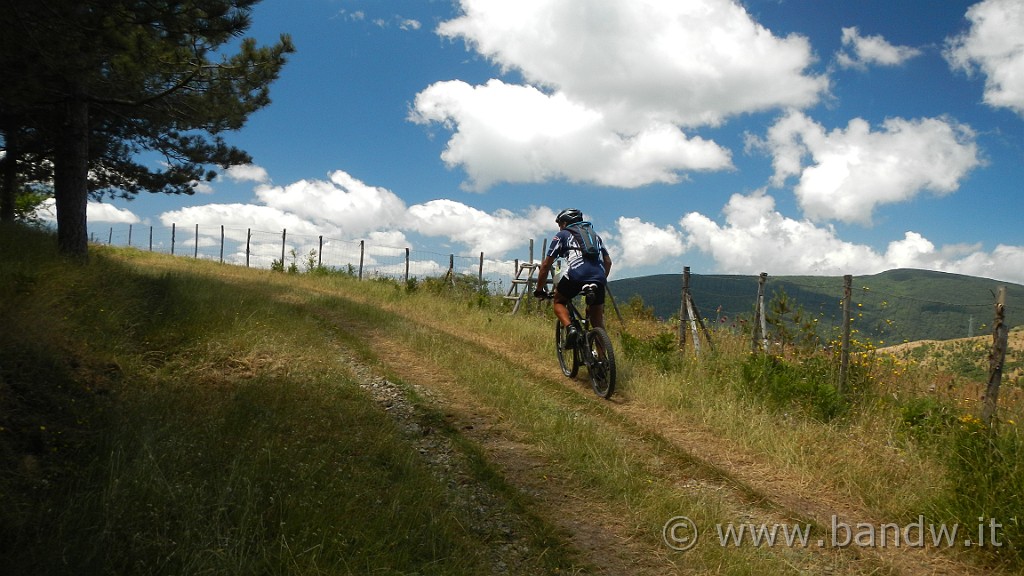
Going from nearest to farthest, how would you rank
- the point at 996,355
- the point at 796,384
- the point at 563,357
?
the point at 996,355
the point at 796,384
the point at 563,357

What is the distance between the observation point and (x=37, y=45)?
5762mm

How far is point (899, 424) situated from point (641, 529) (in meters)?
3.45

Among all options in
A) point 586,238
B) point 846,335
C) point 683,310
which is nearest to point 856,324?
point 846,335

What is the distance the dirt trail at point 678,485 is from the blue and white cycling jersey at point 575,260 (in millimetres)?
1545

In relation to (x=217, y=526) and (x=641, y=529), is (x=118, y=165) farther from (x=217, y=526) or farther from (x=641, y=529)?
(x=641, y=529)

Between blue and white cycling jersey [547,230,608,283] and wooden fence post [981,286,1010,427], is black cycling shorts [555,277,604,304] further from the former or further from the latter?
wooden fence post [981,286,1010,427]

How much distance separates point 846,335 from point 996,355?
1944 millimetres

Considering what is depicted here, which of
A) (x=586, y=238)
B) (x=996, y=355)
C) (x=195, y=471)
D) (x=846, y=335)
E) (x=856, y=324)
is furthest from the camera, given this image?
(x=586, y=238)

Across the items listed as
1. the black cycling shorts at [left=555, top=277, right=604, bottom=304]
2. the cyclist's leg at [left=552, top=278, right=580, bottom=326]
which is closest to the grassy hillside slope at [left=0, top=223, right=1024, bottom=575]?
the cyclist's leg at [left=552, top=278, right=580, bottom=326]

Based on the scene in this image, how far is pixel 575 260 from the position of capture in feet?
24.0

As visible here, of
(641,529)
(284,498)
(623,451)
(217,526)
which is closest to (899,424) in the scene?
(623,451)

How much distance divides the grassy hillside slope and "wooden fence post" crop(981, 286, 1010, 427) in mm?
186

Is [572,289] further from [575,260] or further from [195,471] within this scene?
[195,471]

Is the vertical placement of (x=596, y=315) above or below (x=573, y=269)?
below
